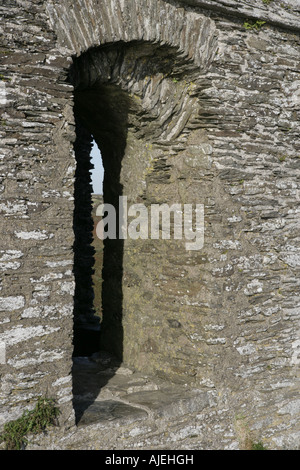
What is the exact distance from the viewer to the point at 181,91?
430 cm

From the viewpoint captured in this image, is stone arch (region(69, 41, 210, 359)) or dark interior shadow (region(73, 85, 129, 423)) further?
dark interior shadow (region(73, 85, 129, 423))

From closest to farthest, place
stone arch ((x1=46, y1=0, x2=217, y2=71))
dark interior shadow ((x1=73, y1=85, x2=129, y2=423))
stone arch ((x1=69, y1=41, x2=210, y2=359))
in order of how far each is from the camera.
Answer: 1. stone arch ((x1=46, y1=0, x2=217, y2=71))
2. stone arch ((x1=69, y1=41, x2=210, y2=359))
3. dark interior shadow ((x1=73, y1=85, x2=129, y2=423))

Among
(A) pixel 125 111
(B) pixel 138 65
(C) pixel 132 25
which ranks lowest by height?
(A) pixel 125 111

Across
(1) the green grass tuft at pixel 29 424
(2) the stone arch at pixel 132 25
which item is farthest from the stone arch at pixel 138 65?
(1) the green grass tuft at pixel 29 424

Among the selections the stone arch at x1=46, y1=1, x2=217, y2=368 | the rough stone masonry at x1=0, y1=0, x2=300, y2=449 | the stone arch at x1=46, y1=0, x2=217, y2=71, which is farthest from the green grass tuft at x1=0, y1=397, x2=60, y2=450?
the stone arch at x1=46, y1=0, x2=217, y2=71

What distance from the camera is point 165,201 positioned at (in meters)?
4.52

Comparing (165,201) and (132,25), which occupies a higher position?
(132,25)

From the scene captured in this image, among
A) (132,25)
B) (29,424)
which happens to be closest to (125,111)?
(132,25)

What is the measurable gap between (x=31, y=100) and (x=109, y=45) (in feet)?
2.79

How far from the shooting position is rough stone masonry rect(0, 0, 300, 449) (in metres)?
3.29

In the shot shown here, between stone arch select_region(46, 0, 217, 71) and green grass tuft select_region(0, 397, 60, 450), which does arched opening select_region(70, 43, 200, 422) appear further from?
green grass tuft select_region(0, 397, 60, 450)

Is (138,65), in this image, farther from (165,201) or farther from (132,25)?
(165,201)

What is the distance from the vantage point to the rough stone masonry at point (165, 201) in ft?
10.8
